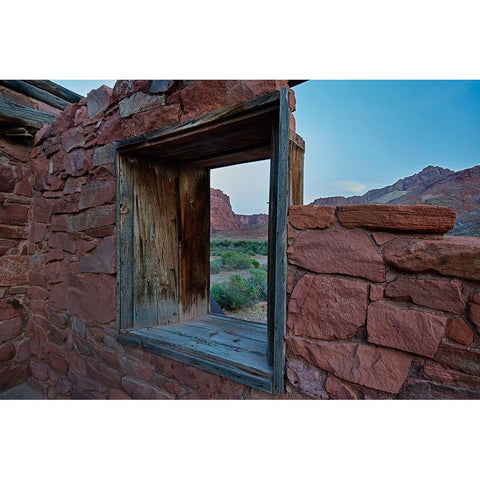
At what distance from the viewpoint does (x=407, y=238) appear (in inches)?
37.9

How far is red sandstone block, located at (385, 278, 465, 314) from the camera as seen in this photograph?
0.88m

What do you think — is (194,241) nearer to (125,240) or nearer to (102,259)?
(125,240)

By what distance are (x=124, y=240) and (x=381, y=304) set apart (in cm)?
156

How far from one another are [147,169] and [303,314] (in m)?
1.47

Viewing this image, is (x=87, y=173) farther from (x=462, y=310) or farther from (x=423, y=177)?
(x=423, y=177)

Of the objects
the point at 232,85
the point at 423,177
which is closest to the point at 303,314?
the point at 232,85

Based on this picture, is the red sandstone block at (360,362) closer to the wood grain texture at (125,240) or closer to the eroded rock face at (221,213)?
the wood grain texture at (125,240)

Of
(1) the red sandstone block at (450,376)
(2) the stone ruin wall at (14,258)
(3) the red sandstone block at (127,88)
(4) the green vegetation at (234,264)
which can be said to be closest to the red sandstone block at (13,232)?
(2) the stone ruin wall at (14,258)

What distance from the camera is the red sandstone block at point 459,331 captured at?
868 millimetres

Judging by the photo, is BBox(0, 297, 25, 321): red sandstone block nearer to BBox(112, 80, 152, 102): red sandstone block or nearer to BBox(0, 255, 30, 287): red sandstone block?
BBox(0, 255, 30, 287): red sandstone block

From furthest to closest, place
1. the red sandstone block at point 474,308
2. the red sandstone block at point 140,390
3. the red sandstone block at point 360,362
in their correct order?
the red sandstone block at point 140,390, the red sandstone block at point 360,362, the red sandstone block at point 474,308

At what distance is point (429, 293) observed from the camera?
3.03 feet

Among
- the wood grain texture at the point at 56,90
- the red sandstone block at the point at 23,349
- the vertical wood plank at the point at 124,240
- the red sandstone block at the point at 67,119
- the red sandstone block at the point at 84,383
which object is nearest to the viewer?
the vertical wood plank at the point at 124,240

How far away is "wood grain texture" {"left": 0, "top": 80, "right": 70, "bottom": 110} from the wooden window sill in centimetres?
284
